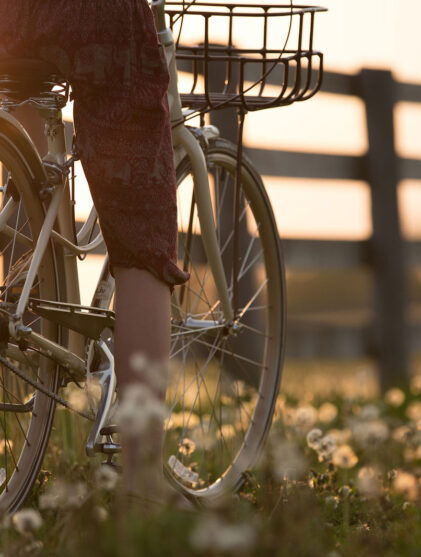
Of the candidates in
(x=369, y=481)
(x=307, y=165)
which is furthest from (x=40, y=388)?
(x=307, y=165)

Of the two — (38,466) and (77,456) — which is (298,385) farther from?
(38,466)

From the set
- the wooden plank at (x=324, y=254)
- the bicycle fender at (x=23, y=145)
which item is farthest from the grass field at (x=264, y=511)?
the wooden plank at (x=324, y=254)

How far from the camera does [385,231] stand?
5.72 metres

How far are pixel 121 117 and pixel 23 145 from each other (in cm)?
29

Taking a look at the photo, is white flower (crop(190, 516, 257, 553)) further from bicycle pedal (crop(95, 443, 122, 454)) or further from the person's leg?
bicycle pedal (crop(95, 443, 122, 454))

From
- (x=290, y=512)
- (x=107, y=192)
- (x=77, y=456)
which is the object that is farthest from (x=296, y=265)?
(x=290, y=512)

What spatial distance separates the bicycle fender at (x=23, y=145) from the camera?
1.88 meters

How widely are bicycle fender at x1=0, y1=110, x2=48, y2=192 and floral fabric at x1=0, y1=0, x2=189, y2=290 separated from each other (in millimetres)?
182

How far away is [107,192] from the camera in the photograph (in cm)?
171

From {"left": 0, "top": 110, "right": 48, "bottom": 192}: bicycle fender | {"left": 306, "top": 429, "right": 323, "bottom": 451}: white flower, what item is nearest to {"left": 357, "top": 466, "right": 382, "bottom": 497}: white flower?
{"left": 306, "top": 429, "right": 323, "bottom": 451}: white flower

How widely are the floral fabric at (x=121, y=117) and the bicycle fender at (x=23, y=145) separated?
0.18 meters

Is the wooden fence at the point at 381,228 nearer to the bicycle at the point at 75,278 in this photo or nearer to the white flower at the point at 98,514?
the bicycle at the point at 75,278

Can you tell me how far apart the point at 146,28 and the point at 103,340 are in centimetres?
65

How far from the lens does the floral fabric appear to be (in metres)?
1.71
